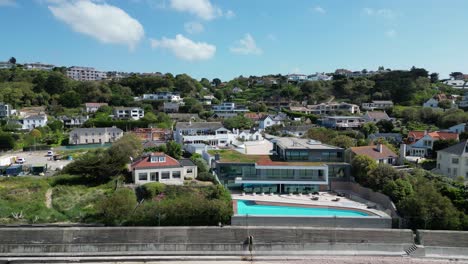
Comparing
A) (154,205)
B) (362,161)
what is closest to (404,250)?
(362,161)

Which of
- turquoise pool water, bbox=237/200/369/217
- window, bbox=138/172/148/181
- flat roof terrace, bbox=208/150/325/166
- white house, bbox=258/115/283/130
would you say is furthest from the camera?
white house, bbox=258/115/283/130

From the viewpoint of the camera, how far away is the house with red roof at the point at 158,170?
2284cm

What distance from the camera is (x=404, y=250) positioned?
55.3ft

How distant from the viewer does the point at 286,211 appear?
816 inches

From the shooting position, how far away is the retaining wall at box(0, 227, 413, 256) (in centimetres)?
1652

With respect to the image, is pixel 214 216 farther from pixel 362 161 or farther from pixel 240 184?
pixel 362 161

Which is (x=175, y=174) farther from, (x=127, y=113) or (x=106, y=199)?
(x=127, y=113)

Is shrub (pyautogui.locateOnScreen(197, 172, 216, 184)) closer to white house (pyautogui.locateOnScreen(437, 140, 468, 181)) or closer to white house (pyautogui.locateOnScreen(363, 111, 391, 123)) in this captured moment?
white house (pyautogui.locateOnScreen(437, 140, 468, 181))

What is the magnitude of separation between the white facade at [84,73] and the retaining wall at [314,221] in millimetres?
93171

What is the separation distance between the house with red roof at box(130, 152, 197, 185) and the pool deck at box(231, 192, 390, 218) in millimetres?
4068

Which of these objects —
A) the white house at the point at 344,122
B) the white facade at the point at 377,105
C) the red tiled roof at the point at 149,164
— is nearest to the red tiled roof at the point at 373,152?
the red tiled roof at the point at 149,164

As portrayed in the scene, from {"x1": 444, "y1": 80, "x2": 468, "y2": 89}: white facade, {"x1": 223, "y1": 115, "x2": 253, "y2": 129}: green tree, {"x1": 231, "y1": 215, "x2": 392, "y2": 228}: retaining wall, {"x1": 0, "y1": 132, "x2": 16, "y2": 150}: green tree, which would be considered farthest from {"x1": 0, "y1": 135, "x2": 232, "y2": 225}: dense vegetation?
{"x1": 444, "y1": 80, "x2": 468, "y2": 89}: white facade

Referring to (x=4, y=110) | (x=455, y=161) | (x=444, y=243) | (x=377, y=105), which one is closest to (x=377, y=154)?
(x=455, y=161)

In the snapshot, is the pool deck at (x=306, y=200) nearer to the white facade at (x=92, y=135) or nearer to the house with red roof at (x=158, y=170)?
the house with red roof at (x=158, y=170)
